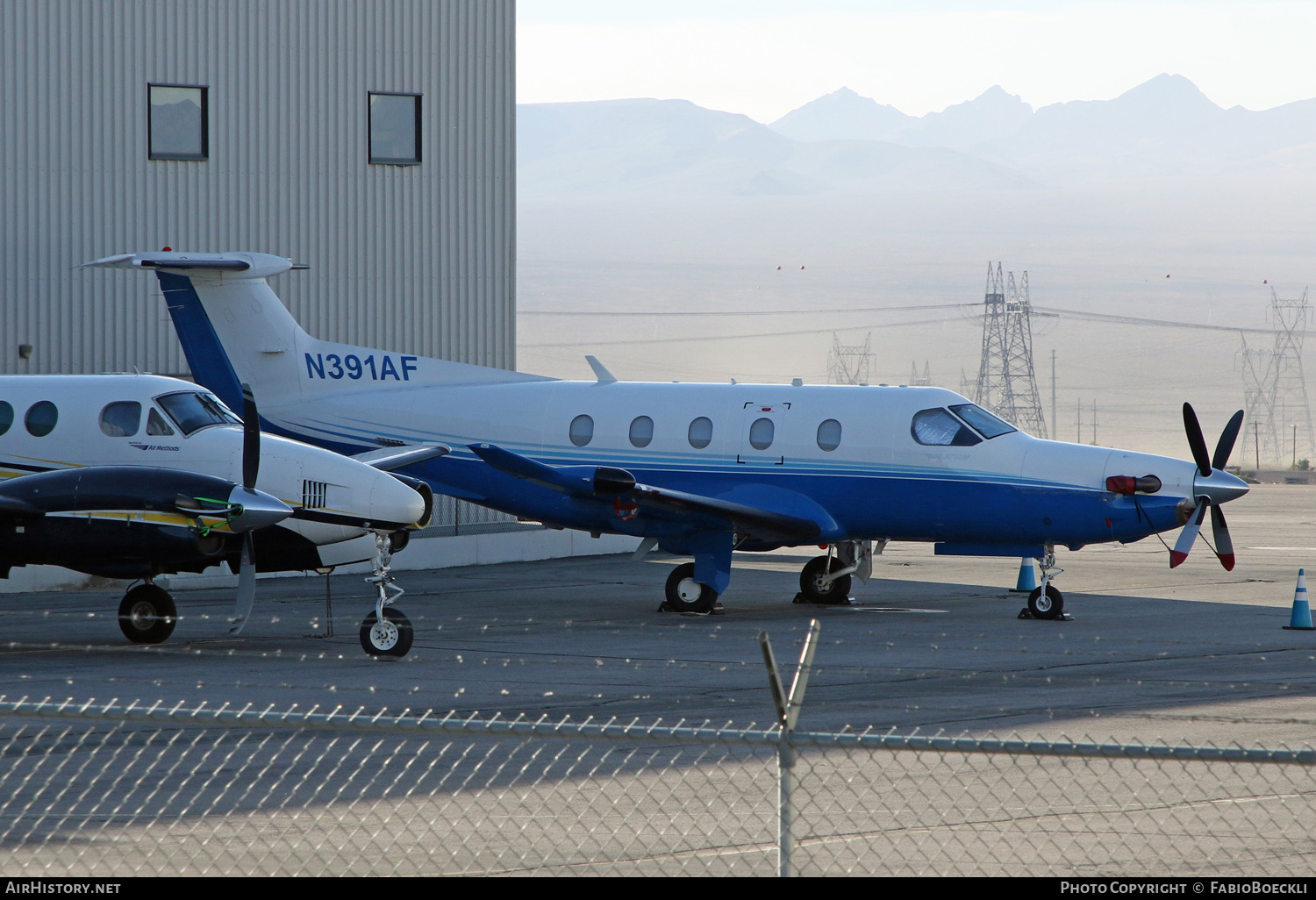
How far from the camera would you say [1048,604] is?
18.2 m

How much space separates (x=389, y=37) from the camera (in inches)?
1072

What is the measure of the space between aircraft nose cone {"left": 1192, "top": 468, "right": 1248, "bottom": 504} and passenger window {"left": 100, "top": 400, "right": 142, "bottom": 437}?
11.5m

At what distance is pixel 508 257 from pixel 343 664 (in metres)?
15.5

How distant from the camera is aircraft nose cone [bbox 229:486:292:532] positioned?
1418 cm

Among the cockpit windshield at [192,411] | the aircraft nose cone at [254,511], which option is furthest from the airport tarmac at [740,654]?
the cockpit windshield at [192,411]

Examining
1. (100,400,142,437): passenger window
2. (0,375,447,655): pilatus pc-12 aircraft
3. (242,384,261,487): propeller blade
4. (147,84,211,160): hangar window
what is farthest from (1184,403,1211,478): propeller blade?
(147,84,211,160): hangar window

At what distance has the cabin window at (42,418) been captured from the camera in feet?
52.5

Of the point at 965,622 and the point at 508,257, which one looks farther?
the point at 508,257

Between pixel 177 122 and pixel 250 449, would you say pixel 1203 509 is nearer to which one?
pixel 250 449

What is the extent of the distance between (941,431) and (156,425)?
29.2 ft

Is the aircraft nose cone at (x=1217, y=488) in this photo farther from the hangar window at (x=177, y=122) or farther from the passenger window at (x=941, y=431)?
the hangar window at (x=177, y=122)

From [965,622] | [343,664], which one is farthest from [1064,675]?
[343,664]

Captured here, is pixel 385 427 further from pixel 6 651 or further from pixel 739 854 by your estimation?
pixel 739 854

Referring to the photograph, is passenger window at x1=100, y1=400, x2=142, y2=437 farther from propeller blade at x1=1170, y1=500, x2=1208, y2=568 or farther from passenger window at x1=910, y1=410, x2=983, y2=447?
propeller blade at x1=1170, y1=500, x2=1208, y2=568
